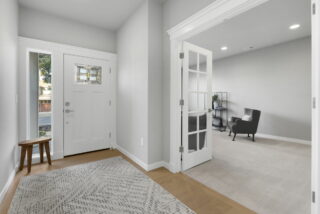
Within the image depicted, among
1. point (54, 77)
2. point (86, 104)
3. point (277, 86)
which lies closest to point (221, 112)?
point (277, 86)

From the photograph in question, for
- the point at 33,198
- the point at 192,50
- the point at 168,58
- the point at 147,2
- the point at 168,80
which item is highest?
the point at 147,2

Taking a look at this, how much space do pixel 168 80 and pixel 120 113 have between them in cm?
148

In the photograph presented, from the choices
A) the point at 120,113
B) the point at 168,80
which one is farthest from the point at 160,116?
the point at 120,113

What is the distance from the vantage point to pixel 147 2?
7.71 feet

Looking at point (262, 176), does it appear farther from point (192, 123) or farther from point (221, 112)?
point (221, 112)

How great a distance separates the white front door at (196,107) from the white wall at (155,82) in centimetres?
42

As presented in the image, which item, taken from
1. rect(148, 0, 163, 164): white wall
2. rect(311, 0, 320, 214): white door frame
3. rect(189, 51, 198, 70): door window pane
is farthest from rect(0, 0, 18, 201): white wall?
rect(311, 0, 320, 214): white door frame

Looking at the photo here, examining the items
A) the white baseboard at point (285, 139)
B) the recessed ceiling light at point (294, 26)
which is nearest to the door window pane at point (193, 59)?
the recessed ceiling light at point (294, 26)

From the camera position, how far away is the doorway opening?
336cm

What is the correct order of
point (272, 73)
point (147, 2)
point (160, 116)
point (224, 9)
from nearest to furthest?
point (224, 9) → point (147, 2) → point (160, 116) → point (272, 73)

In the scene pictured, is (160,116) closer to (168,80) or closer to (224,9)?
(168,80)

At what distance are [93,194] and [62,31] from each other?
3017 millimetres

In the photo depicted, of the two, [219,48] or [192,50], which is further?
[219,48]

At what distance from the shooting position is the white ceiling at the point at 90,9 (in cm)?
247
